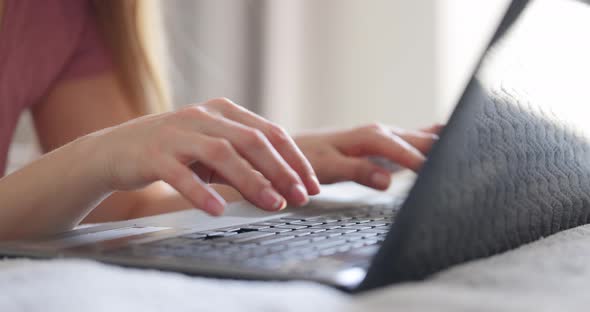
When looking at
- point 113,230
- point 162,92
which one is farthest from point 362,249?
point 162,92

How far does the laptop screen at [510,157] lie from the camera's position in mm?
285

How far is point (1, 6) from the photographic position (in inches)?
41.3

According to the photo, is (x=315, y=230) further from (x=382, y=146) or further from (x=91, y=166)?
(x=382, y=146)

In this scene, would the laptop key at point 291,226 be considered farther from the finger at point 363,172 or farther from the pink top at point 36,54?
the pink top at point 36,54

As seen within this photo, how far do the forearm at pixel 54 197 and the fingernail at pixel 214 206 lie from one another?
0.36ft

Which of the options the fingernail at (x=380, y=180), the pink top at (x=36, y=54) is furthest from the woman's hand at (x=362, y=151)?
the pink top at (x=36, y=54)

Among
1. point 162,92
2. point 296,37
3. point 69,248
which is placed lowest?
point 296,37

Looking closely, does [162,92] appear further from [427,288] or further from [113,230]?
[427,288]

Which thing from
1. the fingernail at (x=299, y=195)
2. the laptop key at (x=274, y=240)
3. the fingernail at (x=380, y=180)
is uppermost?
the fingernail at (x=299, y=195)

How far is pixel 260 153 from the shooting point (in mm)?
454

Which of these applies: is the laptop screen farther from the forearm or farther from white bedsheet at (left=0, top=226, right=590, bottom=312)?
the forearm

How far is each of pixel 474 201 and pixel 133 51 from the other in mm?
890

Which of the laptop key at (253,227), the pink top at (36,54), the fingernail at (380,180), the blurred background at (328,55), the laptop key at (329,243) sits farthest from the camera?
the blurred background at (328,55)

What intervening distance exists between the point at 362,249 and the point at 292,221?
183 millimetres
